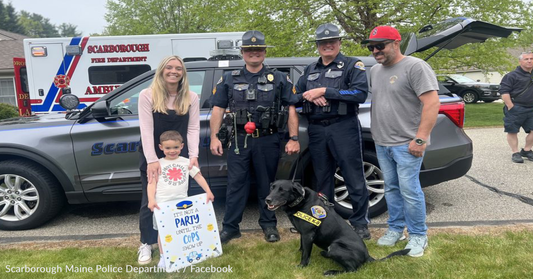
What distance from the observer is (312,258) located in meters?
2.80

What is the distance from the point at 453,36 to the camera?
12.6ft

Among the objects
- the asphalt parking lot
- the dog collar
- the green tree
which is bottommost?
the asphalt parking lot

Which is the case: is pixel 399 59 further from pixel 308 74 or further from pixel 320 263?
pixel 320 263

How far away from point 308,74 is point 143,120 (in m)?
1.42

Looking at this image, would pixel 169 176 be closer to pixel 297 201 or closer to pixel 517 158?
pixel 297 201

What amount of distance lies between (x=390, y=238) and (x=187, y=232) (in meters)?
1.65

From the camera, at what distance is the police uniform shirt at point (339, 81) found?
2922mm

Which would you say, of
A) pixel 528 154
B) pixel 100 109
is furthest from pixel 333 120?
pixel 528 154

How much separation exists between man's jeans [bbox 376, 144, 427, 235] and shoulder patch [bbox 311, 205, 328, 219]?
0.66 metres

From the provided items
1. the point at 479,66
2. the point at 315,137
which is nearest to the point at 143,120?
the point at 315,137

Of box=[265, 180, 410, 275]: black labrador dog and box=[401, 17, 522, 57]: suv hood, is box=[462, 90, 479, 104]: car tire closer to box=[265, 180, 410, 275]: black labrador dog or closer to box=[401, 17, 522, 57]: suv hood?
box=[401, 17, 522, 57]: suv hood

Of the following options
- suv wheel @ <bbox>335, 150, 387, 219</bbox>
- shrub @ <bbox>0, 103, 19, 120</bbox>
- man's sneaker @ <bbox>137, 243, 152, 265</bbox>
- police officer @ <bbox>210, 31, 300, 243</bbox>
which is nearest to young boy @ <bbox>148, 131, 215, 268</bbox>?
man's sneaker @ <bbox>137, 243, 152, 265</bbox>

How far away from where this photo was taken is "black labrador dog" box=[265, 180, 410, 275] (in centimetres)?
252

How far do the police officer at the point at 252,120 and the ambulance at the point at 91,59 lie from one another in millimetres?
4592
